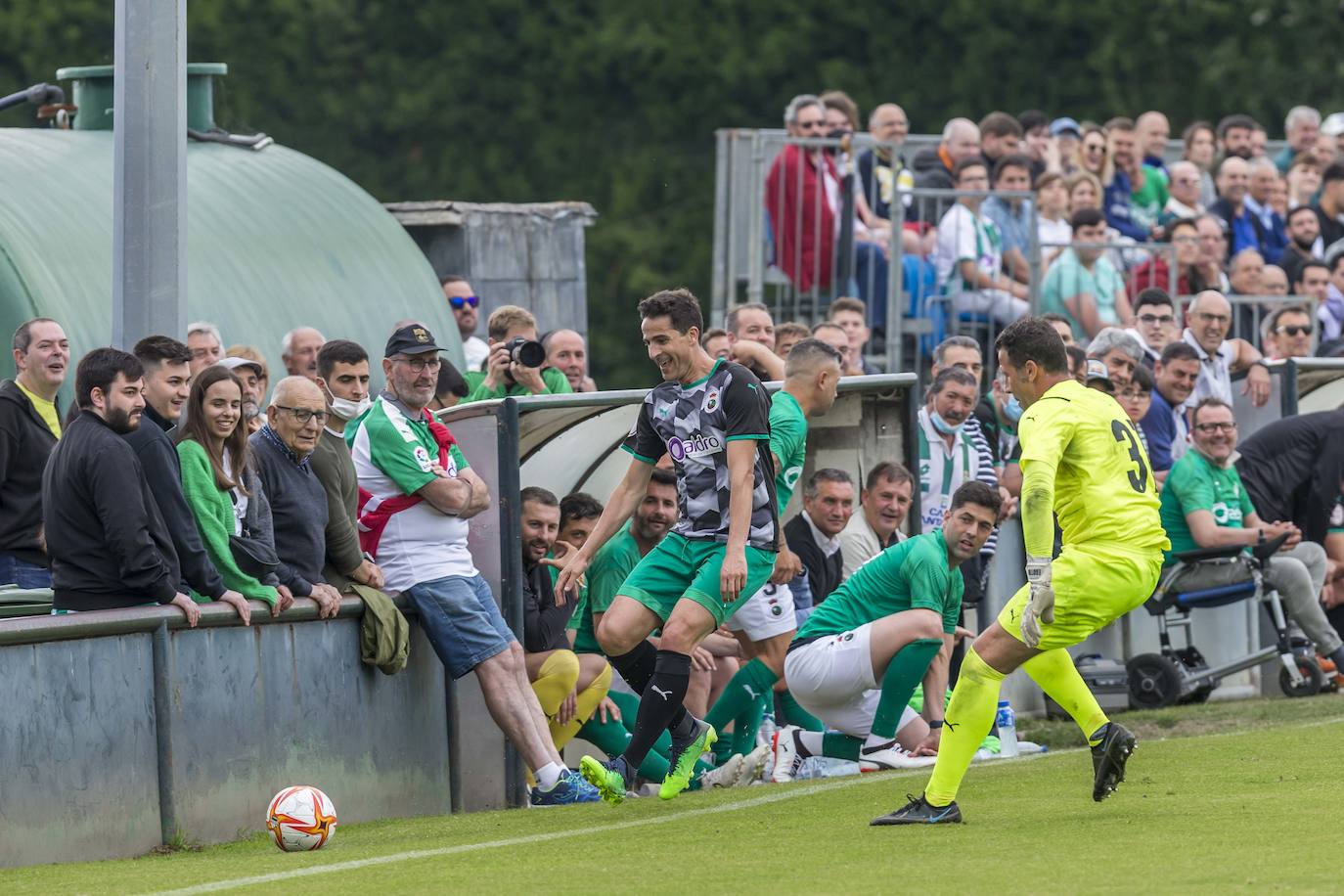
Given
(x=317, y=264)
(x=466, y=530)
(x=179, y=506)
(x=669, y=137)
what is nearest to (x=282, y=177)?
(x=317, y=264)

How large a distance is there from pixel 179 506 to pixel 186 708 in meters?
0.79

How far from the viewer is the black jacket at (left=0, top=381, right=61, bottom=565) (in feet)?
34.0

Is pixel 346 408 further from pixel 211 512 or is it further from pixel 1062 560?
pixel 1062 560

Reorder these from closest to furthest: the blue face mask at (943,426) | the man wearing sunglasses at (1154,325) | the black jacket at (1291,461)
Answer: the blue face mask at (943,426) → the black jacket at (1291,461) → the man wearing sunglasses at (1154,325)

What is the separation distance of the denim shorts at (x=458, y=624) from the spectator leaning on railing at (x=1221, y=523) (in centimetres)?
489

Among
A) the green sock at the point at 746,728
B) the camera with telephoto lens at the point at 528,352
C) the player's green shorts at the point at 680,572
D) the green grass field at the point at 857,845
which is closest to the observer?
the green grass field at the point at 857,845

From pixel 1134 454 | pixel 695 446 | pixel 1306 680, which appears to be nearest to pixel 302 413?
pixel 695 446

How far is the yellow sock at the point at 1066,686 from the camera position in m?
9.32

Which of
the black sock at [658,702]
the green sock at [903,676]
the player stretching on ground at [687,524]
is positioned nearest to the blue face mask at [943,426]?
the green sock at [903,676]

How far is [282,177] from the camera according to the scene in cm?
1647

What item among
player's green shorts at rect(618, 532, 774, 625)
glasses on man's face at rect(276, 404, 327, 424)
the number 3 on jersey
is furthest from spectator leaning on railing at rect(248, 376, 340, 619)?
the number 3 on jersey

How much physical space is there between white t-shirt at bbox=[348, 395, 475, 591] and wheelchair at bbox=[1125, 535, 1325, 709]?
4816mm

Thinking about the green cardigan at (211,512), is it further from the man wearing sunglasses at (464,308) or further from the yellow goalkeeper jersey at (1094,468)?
the man wearing sunglasses at (464,308)

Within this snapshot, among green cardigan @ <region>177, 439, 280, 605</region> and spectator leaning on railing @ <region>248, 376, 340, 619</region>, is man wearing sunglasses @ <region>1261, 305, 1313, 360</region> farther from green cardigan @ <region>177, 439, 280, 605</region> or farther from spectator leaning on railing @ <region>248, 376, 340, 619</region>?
green cardigan @ <region>177, 439, 280, 605</region>
